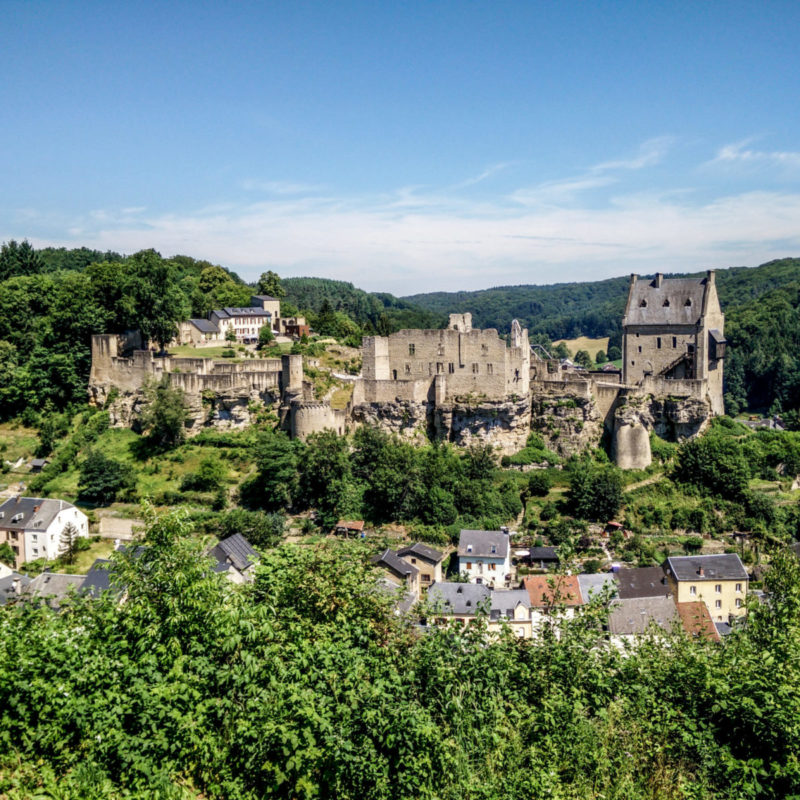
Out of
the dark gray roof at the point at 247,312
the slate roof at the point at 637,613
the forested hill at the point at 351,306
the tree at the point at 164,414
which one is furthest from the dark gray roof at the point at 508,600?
the forested hill at the point at 351,306

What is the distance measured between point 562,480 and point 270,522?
14.7m

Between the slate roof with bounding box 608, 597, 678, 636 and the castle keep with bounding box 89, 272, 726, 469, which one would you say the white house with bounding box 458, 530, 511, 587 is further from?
the castle keep with bounding box 89, 272, 726, 469

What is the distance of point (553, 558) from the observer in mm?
33719

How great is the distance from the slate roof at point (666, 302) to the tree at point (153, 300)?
83.1 feet

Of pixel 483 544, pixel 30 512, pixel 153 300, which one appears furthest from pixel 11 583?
pixel 483 544

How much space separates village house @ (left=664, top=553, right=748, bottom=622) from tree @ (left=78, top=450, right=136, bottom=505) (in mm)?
24645

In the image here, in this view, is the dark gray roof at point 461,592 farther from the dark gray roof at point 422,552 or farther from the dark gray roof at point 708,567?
the dark gray roof at point 708,567

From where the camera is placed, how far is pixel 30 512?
32.8m

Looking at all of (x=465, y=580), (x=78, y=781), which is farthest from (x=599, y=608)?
(x=465, y=580)

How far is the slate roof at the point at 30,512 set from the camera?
105ft

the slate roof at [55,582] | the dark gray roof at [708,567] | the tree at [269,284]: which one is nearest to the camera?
the slate roof at [55,582]

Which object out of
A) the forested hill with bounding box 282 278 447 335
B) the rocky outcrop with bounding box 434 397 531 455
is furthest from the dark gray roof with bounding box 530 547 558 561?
the forested hill with bounding box 282 278 447 335

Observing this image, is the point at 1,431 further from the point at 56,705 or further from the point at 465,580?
the point at 56,705

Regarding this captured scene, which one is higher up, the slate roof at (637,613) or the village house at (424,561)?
the village house at (424,561)
